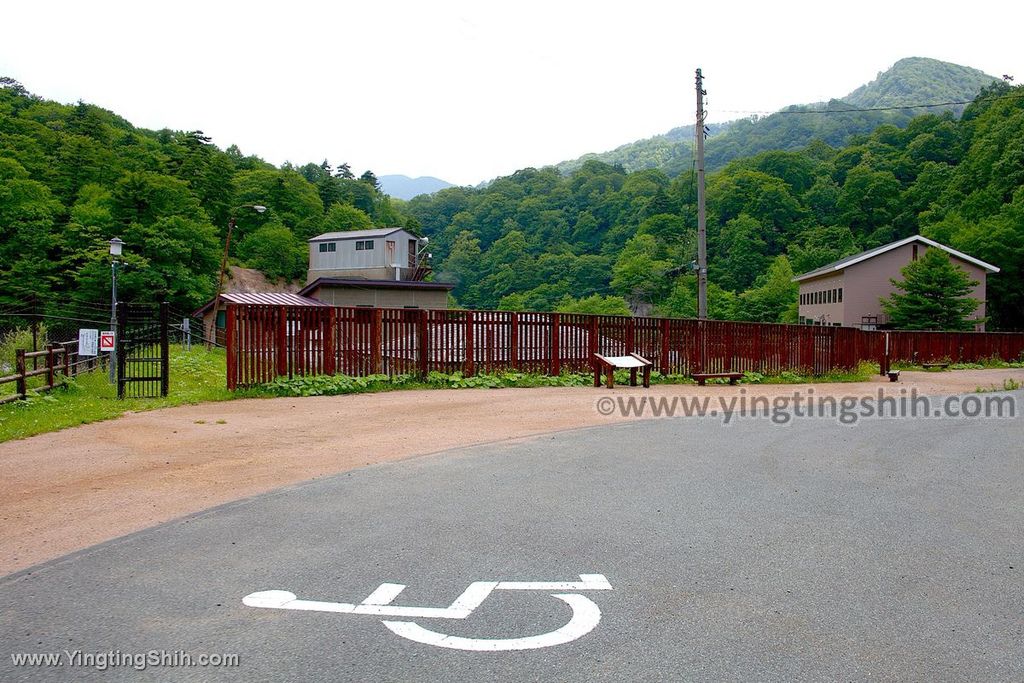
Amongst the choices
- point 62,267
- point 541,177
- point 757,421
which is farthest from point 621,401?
point 541,177

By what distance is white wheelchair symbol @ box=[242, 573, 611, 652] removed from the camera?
12.0 ft

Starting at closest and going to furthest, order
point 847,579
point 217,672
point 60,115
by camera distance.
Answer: point 217,672 → point 847,579 → point 60,115

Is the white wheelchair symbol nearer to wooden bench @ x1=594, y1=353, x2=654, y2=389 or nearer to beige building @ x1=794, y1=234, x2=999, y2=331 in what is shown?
wooden bench @ x1=594, y1=353, x2=654, y2=389

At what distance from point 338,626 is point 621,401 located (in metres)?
12.0

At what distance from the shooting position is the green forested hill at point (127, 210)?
51375mm

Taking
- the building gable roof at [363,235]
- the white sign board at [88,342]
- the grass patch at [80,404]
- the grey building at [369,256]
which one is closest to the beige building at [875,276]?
the grey building at [369,256]

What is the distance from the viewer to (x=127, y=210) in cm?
5650

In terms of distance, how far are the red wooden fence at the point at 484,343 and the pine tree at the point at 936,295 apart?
27782 millimetres

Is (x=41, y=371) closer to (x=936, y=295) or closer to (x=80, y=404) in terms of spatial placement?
(x=80, y=404)

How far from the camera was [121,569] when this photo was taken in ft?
15.6

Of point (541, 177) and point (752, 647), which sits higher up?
point (541, 177)

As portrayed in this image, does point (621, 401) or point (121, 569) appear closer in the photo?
point (121, 569)

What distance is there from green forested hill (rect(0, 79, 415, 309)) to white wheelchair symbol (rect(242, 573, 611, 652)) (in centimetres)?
4925

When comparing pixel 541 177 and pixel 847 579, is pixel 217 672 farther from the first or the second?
pixel 541 177
